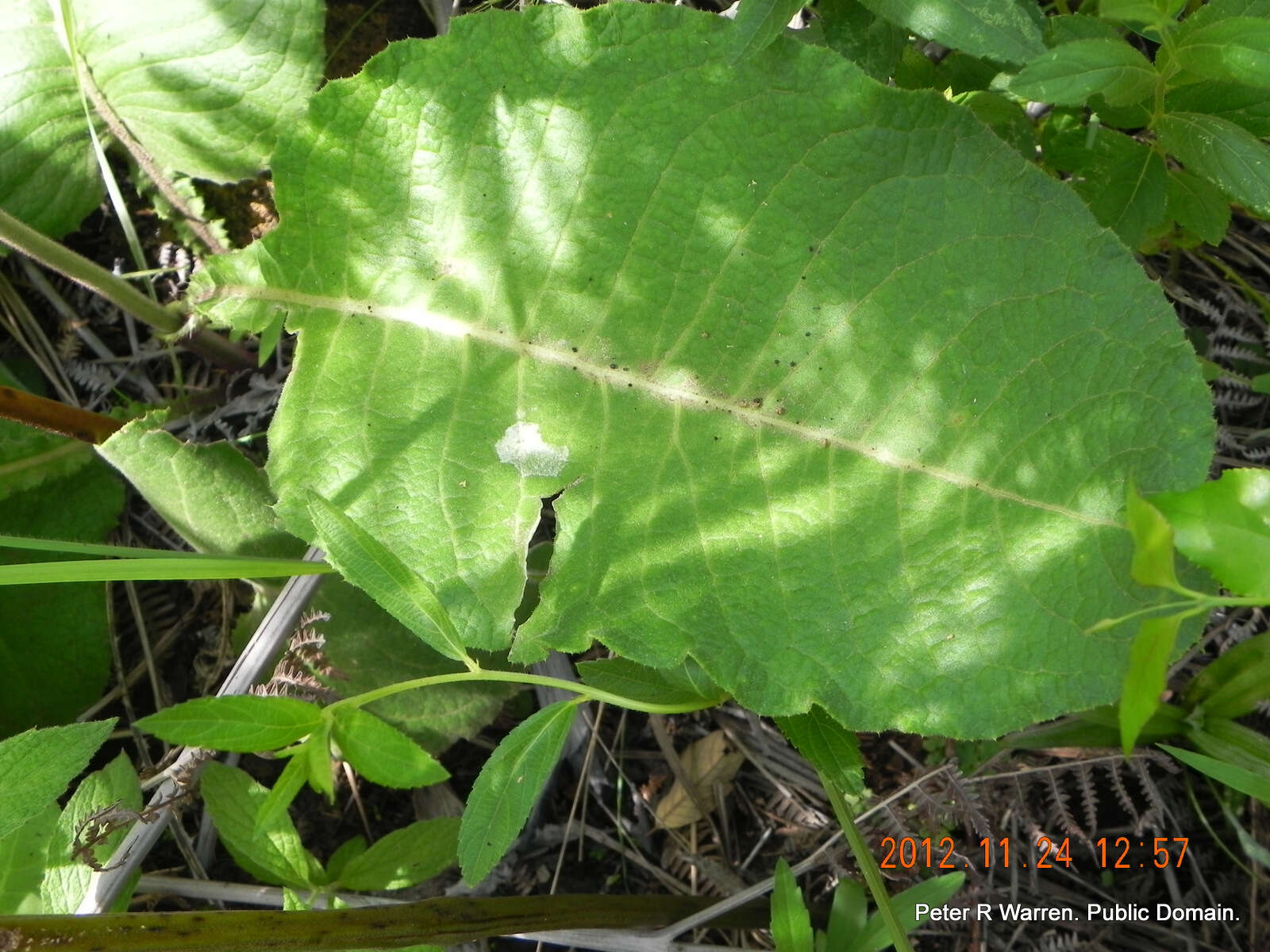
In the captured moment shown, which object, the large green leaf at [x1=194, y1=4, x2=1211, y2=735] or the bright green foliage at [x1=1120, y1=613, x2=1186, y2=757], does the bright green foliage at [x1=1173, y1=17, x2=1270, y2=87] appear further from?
the bright green foliage at [x1=1120, y1=613, x2=1186, y2=757]

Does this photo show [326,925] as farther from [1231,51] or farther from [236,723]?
[1231,51]

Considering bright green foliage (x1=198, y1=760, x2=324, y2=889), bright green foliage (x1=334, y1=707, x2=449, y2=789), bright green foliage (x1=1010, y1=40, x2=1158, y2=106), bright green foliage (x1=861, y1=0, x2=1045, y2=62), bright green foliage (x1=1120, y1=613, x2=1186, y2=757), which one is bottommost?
bright green foliage (x1=198, y1=760, x2=324, y2=889)

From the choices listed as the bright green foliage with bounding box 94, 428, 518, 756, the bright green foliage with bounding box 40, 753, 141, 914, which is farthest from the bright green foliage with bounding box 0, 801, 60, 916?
the bright green foliage with bounding box 94, 428, 518, 756

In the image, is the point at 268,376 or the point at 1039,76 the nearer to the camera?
the point at 1039,76

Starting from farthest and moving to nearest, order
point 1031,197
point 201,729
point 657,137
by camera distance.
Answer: point 657,137 < point 1031,197 < point 201,729

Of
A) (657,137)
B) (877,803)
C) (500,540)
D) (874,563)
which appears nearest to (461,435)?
(500,540)


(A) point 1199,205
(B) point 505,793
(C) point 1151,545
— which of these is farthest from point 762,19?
(B) point 505,793

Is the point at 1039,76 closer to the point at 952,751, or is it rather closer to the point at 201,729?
the point at 952,751

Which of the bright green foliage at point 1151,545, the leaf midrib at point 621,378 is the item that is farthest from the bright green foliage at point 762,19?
the bright green foliage at point 1151,545
